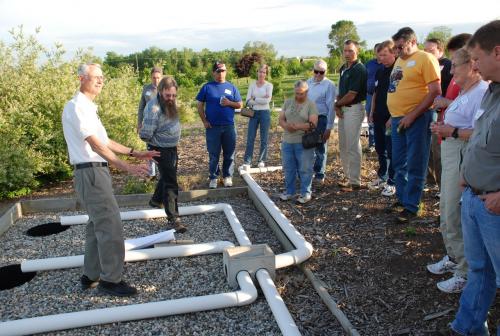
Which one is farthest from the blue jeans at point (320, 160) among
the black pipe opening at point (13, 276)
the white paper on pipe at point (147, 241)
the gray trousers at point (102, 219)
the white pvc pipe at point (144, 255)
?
the black pipe opening at point (13, 276)

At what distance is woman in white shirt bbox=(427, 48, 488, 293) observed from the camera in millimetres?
3223

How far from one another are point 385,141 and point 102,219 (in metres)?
4.16

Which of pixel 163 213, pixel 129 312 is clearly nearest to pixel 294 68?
pixel 163 213

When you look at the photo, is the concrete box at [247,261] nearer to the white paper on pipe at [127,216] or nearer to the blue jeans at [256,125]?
the white paper on pipe at [127,216]

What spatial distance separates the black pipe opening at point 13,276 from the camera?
4.00 m

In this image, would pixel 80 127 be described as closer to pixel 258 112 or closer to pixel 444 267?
pixel 444 267

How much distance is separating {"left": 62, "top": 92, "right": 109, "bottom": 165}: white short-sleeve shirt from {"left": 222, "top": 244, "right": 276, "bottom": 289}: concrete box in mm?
1430

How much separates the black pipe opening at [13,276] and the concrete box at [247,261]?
6.45 feet

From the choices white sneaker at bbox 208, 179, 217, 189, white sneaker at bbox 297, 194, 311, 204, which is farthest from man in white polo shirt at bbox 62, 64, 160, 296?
white sneaker at bbox 208, 179, 217, 189

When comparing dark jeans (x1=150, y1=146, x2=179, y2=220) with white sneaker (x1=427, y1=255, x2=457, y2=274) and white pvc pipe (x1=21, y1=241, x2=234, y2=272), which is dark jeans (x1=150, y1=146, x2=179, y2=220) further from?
white sneaker (x1=427, y1=255, x2=457, y2=274)

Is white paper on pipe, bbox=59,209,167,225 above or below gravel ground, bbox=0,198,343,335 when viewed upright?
above

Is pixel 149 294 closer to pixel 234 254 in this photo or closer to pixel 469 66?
pixel 234 254

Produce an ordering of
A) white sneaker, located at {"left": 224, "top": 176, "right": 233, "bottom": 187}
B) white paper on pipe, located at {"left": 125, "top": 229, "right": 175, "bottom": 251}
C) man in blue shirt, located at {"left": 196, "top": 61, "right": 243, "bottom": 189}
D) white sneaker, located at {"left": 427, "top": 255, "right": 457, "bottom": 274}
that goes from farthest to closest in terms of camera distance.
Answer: white sneaker, located at {"left": 224, "top": 176, "right": 233, "bottom": 187}, man in blue shirt, located at {"left": 196, "top": 61, "right": 243, "bottom": 189}, white paper on pipe, located at {"left": 125, "top": 229, "right": 175, "bottom": 251}, white sneaker, located at {"left": 427, "top": 255, "right": 457, "bottom": 274}

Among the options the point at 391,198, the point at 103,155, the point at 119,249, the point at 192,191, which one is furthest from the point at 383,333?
the point at 192,191
